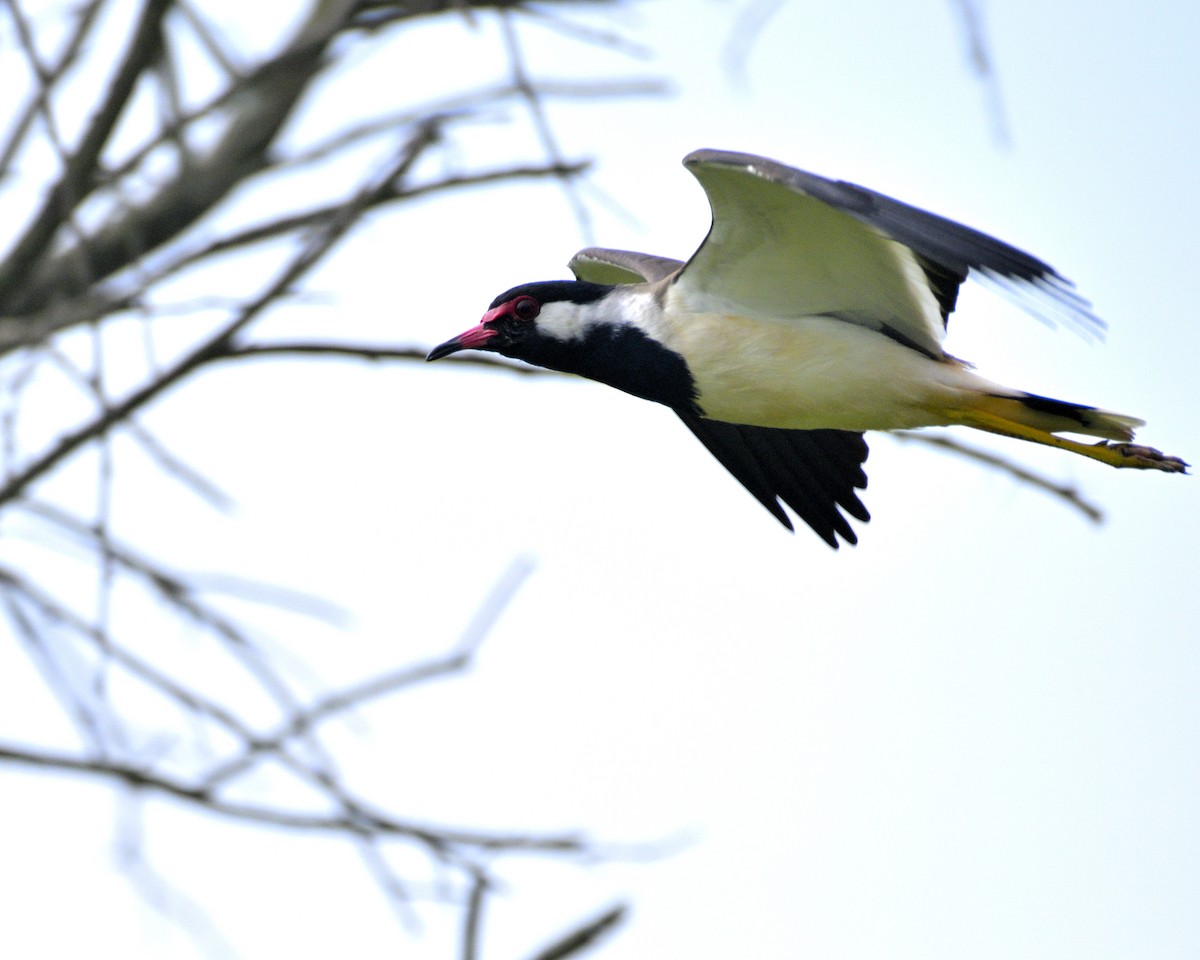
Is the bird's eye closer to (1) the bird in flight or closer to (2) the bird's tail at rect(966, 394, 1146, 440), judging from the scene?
(1) the bird in flight

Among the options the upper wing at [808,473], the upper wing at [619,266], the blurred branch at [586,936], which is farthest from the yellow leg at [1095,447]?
the blurred branch at [586,936]

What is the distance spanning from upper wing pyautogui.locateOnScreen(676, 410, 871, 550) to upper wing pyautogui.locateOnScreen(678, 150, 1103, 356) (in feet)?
2.78

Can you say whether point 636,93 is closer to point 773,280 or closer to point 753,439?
point 773,280

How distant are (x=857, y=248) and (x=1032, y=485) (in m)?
0.91

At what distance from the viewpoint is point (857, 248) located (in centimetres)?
502

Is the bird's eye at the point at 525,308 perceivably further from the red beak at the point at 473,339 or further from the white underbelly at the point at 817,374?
the white underbelly at the point at 817,374

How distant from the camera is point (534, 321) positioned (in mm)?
5621

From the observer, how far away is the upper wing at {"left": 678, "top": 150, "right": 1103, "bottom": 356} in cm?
477

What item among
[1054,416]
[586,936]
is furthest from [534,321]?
[586,936]

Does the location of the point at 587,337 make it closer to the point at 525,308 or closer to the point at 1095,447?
the point at 525,308

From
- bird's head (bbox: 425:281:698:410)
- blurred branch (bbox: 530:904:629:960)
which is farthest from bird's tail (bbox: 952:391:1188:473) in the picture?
blurred branch (bbox: 530:904:629:960)

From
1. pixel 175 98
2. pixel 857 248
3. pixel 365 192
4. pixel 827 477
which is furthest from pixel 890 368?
pixel 175 98

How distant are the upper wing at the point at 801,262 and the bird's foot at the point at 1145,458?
2.08ft

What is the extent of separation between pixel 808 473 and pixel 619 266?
1.04 metres
